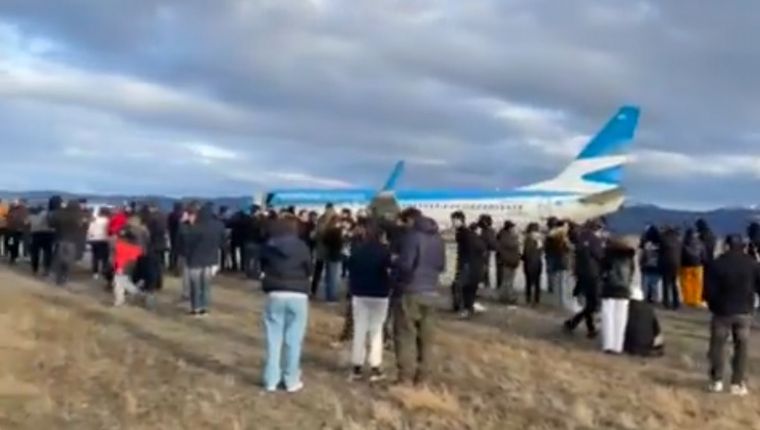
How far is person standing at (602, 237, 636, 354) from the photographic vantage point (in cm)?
1662

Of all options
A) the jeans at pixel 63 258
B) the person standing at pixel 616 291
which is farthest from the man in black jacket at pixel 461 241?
the jeans at pixel 63 258

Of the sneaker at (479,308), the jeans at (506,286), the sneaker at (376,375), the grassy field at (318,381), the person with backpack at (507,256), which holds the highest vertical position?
the person with backpack at (507,256)

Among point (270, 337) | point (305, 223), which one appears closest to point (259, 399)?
point (270, 337)

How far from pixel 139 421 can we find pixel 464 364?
484cm

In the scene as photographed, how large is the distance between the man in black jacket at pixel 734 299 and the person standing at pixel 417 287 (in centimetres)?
320

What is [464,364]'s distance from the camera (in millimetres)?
15320

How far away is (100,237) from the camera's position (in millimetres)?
24891

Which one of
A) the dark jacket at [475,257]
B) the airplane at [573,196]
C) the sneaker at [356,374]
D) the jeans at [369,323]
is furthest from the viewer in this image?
the airplane at [573,196]

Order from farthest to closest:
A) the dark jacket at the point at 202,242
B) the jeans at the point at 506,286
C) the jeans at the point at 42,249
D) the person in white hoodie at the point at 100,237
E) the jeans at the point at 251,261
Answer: the jeans at the point at 42,249 → the jeans at the point at 251,261 → the person in white hoodie at the point at 100,237 → the jeans at the point at 506,286 → the dark jacket at the point at 202,242

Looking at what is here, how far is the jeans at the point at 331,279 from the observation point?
2181 cm

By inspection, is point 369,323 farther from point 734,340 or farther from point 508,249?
point 508,249

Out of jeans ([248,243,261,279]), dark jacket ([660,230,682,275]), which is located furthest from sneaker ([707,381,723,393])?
jeans ([248,243,261,279])

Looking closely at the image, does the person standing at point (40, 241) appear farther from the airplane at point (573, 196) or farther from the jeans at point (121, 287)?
the airplane at point (573, 196)

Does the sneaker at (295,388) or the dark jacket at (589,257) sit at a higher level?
the dark jacket at (589,257)
